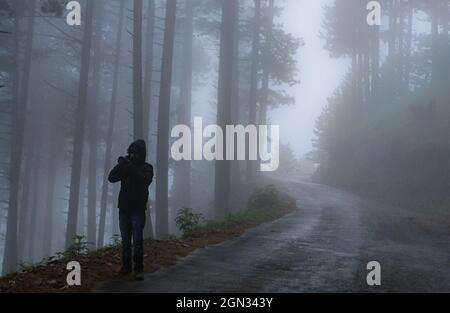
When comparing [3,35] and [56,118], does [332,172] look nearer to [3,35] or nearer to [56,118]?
[56,118]

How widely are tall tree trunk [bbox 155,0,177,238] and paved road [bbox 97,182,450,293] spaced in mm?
4620

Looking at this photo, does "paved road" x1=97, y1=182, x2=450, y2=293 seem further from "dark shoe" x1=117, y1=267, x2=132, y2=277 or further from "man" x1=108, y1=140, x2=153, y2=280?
"man" x1=108, y1=140, x2=153, y2=280

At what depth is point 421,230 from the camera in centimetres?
1486

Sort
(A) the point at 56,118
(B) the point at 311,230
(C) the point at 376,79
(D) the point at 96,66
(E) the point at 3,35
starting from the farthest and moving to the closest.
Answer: (C) the point at 376,79 < (A) the point at 56,118 < (D) the point at 96,66 < (E) the point at 3,35 < (B) the point at 311,230

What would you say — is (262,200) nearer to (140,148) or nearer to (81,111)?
(81,111)

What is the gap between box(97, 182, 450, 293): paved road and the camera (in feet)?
24.5

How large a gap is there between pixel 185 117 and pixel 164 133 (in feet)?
49.9

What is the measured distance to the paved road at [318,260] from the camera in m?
7.46

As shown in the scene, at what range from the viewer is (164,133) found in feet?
59.1

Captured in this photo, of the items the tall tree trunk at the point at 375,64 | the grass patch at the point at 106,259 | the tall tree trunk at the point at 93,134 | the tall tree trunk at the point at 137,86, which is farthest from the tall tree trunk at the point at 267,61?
the grass patch at the point at 106,259

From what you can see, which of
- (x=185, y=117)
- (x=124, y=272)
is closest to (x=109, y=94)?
(x=185, y=117)

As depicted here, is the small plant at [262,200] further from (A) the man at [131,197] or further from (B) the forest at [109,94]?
(A) the man at [131,197]
